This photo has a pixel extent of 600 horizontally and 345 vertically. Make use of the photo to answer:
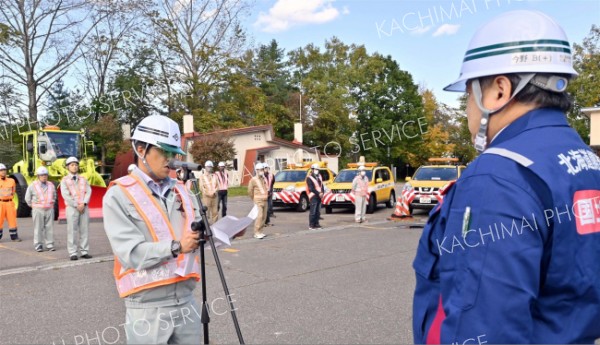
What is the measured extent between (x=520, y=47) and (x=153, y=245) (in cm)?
216

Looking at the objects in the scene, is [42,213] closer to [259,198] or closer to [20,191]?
[259,198]

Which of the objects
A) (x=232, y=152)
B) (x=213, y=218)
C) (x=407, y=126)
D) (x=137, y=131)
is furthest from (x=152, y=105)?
(x=137, y=131)

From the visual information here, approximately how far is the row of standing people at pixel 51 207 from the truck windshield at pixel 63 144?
217 inches

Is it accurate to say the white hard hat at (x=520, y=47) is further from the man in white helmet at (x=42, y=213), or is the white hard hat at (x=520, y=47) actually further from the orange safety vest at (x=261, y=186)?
the orange safety vest at (x=261, y=186)

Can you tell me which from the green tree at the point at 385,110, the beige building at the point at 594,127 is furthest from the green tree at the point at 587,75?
the green tree at the point at 385,110

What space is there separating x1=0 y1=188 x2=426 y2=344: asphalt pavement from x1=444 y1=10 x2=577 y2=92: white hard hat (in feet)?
12.2

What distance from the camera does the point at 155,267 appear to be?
2.80 m

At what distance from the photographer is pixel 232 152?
3238 centimetres

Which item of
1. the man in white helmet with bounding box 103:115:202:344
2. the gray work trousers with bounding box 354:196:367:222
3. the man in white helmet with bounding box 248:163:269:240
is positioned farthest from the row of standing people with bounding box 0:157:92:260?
the gray work trousers with bounding box 354:196:367:222

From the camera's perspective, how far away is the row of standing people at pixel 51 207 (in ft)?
31.4

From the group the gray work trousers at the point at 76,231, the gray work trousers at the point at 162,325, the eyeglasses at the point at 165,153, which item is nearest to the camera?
the gray work trousers at the point at 162,325

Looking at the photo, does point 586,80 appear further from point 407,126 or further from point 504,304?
point 504,304

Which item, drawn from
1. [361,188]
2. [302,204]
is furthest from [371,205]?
[361,188]

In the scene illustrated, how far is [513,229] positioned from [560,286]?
0.27 meters
